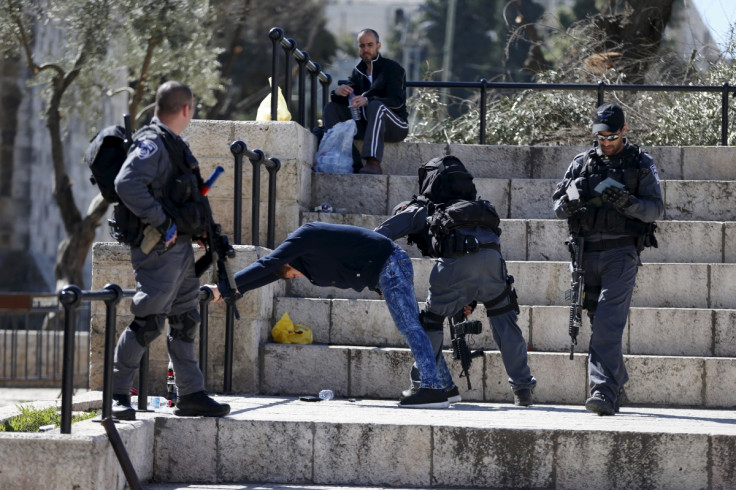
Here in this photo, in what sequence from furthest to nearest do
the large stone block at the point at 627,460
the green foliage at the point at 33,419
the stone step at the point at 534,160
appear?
the stone step at the point at 534,160 → the green foliage at the point at 33,419 → the large stone block at the point at 627,460

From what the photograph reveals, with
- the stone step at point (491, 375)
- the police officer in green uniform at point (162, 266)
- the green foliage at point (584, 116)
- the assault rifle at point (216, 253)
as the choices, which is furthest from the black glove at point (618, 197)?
the green foliage at point (584, 116)

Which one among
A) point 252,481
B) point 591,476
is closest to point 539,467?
point 591,476

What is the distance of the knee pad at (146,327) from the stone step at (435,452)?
454mm

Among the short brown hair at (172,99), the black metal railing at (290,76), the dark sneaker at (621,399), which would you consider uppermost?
the black metal railing at (290,76)

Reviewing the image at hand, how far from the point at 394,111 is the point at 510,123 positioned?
2.48 meters

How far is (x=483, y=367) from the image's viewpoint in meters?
7.89

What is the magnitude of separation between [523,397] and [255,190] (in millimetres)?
2448

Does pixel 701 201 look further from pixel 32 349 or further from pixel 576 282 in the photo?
pixel 32 349

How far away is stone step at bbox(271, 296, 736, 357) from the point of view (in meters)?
8.17

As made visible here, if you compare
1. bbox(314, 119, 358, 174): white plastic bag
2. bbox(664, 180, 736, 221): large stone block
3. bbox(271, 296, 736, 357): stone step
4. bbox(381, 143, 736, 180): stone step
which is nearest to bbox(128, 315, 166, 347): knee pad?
bbox(271, 296, 736, 357): stone step

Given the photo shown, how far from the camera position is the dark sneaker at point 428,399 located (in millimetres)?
7125

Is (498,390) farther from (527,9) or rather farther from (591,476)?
(527,9)

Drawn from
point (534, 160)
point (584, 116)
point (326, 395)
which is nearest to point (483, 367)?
point (326, 395)

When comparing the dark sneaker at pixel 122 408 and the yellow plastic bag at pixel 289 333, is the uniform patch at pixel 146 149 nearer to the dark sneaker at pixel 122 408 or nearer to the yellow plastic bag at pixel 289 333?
the dark sneaker at pixel 122 408
